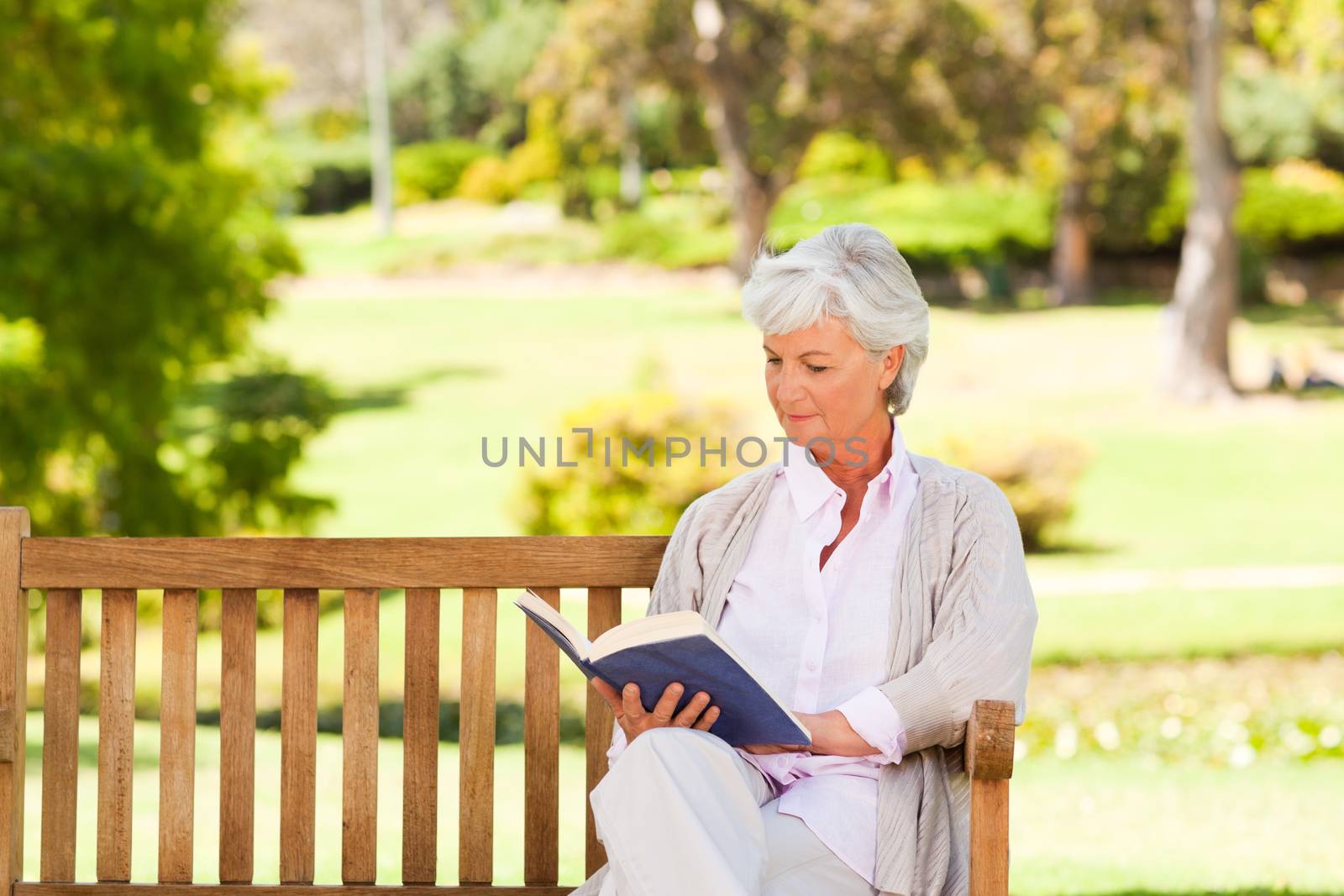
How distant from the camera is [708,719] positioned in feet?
7.84

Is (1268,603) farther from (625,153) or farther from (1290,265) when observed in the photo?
(625,153)

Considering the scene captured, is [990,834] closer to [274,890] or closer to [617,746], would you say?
[617,746]

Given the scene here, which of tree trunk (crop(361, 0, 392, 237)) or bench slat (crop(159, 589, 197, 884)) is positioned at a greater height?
tree trunk (crop(361, 0, 392, 237))

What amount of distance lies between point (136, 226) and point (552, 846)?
6565 mm

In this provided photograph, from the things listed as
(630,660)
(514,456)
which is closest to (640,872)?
(630,660)

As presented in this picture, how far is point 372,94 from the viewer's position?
39.4m

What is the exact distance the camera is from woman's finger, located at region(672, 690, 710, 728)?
237cm

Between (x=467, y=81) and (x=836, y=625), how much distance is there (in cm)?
4191

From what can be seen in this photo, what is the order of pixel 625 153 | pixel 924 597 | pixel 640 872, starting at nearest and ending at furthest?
pixel 640 872 < pixel 924 597 < pixel 625 153

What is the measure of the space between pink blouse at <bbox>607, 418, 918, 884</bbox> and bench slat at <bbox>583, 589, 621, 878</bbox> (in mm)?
267

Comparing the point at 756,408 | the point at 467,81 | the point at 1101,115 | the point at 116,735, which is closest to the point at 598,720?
the point at 116,735

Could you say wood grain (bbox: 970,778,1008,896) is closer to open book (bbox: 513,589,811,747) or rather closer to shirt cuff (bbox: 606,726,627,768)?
open book (bbox: 513,589,811,747)

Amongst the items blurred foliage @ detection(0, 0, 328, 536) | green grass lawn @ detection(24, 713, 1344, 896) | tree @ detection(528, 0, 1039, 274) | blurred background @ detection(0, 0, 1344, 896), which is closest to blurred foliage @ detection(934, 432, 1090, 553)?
blurred background @ detection(0, 0, 1344, 896)

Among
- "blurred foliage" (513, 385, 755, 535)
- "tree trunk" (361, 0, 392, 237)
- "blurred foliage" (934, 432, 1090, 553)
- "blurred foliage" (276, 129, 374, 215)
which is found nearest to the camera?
"blurred foliage" (513, 385, 755, 535)
